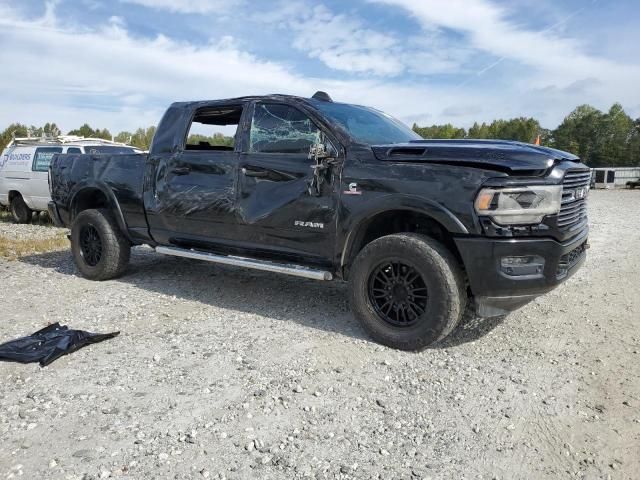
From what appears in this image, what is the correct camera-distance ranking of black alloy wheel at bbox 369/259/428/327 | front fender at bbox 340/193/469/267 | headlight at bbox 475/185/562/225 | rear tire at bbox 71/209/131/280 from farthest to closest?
rear tire at bbox 71/209/131/280 < black alloy wheel at bbox 369/259/428/327 < front fender at bbox 340/193/469/267 < headlight at bbox 475/185/562/225

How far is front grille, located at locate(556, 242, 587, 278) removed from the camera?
3893 millimetres

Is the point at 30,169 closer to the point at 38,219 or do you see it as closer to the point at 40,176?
the point at 40,176

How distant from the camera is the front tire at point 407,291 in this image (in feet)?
12.5

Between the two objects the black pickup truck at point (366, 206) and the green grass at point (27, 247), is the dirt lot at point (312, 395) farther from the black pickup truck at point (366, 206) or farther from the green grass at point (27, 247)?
the green grass at point (27, 247)

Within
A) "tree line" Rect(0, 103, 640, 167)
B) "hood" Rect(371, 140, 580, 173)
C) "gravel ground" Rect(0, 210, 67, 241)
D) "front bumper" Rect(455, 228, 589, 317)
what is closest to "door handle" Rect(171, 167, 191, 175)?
"hood" Rect(371, 140, 580, 173)

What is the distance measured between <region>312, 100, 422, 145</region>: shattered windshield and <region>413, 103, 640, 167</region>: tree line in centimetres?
5444

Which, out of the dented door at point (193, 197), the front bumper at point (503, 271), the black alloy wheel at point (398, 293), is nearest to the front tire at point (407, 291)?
the black alloy wheel at point (398, 293)

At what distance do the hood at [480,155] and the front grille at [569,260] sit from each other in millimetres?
711

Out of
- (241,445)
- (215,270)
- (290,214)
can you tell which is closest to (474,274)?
(290,214)

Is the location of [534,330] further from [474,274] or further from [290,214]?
[290,214]

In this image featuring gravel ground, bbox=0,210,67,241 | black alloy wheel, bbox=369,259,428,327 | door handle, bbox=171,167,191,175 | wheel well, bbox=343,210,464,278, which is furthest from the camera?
gravel ground, bbox=0,210,67,241

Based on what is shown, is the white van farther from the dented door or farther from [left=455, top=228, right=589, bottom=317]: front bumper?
[left=455, top=228, right=589, bottom=317]: front bumper

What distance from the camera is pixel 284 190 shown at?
461cm

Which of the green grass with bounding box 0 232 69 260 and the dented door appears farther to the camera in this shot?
the green grass with bounding box 0 232 69 260
